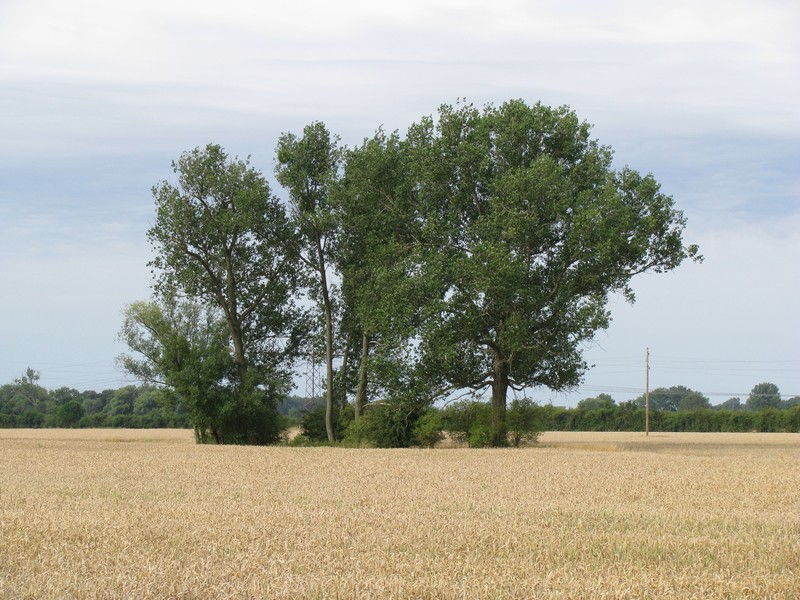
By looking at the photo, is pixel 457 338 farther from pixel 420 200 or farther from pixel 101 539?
pixel 101 539

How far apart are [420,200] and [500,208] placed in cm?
486

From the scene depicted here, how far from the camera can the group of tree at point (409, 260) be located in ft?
123

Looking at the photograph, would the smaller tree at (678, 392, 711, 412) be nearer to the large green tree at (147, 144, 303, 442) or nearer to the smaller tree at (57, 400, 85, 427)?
the smaller tree at (57, 400, 85, 427)

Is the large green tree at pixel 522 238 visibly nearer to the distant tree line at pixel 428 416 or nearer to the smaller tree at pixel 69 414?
the distant tree line at pixel 428 416

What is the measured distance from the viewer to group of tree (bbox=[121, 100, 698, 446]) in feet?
123

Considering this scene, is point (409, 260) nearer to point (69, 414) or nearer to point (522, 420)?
point (522, 420)

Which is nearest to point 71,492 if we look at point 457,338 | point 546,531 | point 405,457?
point 546,531

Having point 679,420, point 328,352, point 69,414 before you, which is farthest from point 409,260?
point 69,414

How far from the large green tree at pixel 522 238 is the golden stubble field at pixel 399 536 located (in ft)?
50.6

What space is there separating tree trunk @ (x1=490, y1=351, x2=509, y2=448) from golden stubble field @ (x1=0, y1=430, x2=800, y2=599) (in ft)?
55.7

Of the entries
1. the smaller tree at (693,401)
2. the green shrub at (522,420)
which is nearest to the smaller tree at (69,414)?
the green shrub at (522,420)

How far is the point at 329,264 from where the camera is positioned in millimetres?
47781

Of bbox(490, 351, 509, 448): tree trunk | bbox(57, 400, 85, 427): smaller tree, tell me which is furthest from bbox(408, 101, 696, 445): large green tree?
bbox(57, 400, 85, 427): smaller tree

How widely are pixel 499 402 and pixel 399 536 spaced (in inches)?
1148
